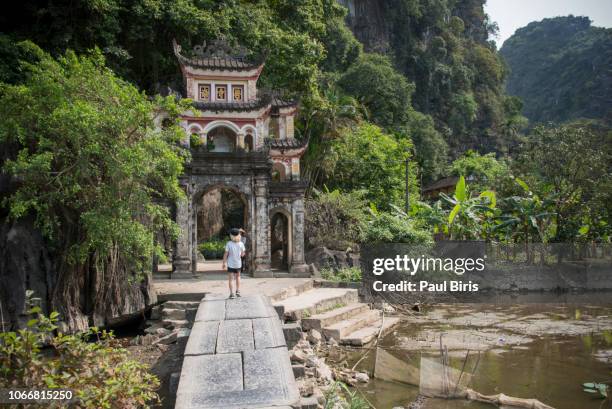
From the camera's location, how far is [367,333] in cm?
1298

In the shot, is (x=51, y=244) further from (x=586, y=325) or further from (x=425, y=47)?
(x=425, y=47)

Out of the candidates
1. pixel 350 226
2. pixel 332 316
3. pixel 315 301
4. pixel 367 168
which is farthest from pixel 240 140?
pixel 367 168

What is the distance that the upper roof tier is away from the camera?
18.1 m

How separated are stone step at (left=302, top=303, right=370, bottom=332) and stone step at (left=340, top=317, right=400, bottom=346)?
0.57 metres

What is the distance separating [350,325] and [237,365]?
722 cm

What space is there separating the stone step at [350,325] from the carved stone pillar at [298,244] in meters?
3.82

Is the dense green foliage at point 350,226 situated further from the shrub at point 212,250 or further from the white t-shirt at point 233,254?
the white t-shirt at point 233,254

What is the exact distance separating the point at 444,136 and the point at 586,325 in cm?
3853

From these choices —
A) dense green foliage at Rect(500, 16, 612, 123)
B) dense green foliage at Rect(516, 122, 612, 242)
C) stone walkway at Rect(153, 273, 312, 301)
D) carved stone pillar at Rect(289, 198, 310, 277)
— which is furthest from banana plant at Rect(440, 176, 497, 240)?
dense green foliage at Rect(500, 16, 612, 123)

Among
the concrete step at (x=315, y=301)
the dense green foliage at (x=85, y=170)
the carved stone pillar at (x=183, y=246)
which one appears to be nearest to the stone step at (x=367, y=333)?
the concrete step at (x=315, y=301)

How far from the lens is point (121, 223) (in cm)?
1071

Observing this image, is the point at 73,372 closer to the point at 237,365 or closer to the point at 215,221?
the point at 237,365

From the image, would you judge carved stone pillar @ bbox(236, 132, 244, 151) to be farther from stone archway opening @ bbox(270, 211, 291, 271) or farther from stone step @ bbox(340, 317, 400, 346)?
stone step @ bbox(340, 317, 400, 346)

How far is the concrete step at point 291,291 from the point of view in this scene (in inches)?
533
